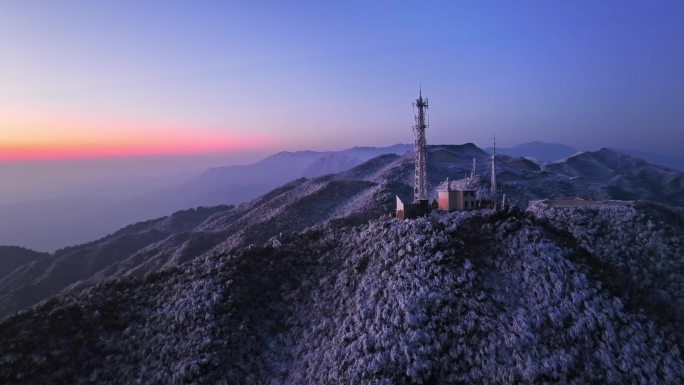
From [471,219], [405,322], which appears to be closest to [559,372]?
[405,322]

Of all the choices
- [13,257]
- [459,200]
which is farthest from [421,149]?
[13,257]

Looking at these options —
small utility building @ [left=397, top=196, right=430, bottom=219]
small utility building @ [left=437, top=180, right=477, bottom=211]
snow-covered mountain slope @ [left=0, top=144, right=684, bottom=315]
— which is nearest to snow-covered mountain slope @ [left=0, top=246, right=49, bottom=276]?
snow-covered mountain slope @ [left=0, top=144, right=684, bottom=315]

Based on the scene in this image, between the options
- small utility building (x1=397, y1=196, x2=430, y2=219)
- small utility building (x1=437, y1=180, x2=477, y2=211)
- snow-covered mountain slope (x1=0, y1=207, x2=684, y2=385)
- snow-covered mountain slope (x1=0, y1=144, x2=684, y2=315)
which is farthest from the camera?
snow-covered mountain slope (x1=0, y1=144, x2=684, y2=315)

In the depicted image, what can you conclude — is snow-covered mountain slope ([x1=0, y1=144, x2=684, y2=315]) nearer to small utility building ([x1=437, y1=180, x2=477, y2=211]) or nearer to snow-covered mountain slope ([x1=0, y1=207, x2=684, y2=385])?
snow-covered mountain slope ([x1=0, y1=207, x2=684, y2=385])

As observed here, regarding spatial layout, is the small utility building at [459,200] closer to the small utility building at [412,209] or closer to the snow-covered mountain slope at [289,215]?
the small utility building at [412,209]

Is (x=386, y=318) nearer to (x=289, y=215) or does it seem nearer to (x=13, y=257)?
(x=289, y=215)
